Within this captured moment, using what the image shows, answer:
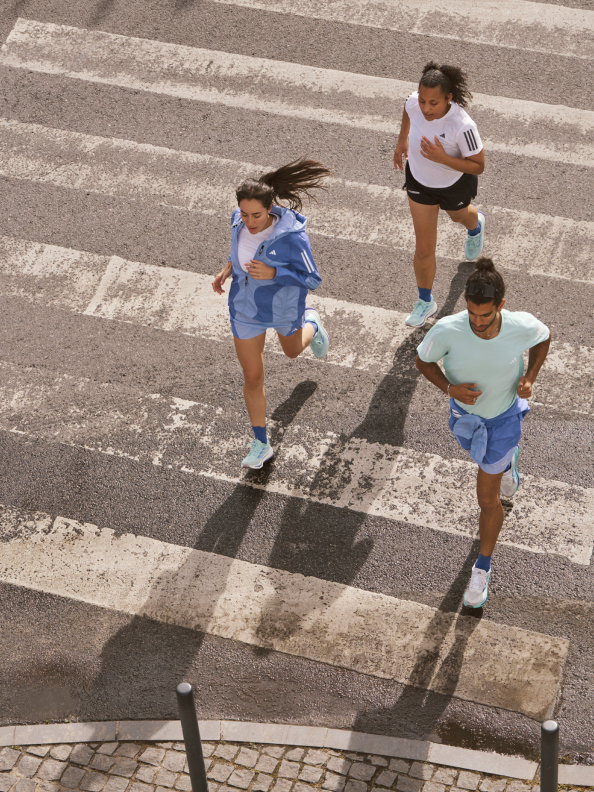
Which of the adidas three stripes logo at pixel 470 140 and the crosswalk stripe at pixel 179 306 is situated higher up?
the adidas three stripes logo at pixel 470 140

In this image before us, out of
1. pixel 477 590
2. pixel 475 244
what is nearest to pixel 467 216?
pixel 475 244

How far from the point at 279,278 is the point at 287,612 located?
2.08 m

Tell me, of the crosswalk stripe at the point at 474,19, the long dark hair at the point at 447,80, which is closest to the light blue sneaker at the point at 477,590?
the long dark hair at the point at 447,80

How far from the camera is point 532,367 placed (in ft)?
16.6

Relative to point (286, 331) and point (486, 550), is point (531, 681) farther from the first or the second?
point (286, 331)

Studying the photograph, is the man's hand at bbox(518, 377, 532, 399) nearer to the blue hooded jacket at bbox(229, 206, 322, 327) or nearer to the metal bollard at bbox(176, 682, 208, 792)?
the blue hooded jacket at bbox(229, 206, 322, 327)

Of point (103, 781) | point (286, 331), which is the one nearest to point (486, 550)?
point (286, 331)

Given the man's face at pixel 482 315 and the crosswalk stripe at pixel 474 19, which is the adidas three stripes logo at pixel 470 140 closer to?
A: the man's face at pixel 482 315

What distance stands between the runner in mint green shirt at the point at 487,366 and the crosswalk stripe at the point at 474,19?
6.14m

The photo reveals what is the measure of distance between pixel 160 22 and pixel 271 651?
25.5 ft

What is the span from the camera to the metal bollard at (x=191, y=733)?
377cm

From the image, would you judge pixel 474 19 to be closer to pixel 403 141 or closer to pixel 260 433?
pixel 403 141

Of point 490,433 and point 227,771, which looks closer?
point 227,771

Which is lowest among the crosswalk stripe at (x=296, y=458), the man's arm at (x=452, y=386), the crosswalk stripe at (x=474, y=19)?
the crosswalk stripe at (x=296, y=458)
